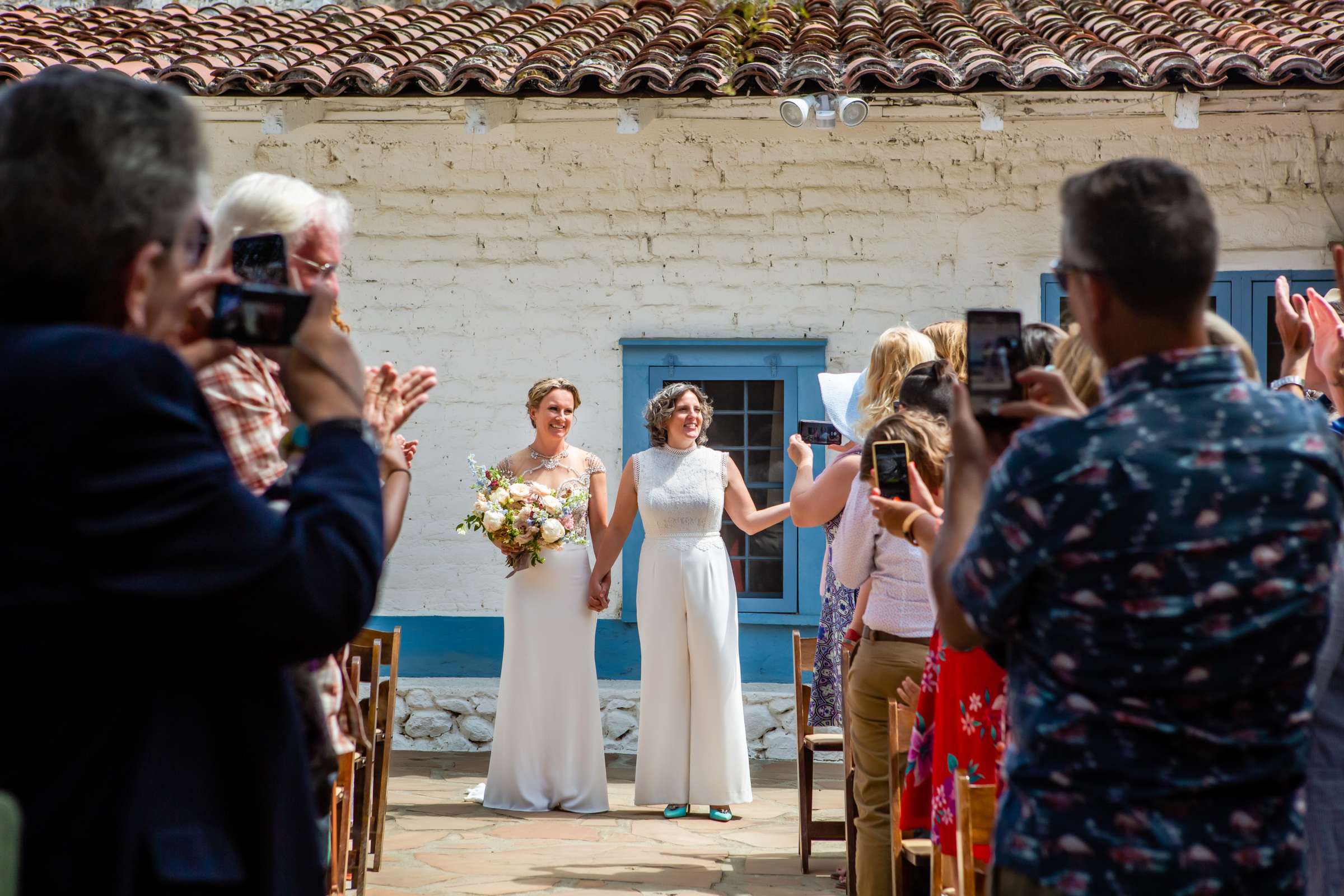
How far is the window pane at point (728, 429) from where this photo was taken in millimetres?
8070

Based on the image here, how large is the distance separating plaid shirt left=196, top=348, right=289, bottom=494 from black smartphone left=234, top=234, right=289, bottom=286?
17 centimetres

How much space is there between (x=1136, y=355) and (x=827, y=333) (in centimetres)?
621

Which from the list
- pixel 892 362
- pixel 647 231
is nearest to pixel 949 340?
pixel 892 362

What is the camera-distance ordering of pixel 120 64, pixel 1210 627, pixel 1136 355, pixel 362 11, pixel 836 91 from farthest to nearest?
pixel 362 11, pixel 120 64, pixel 836 91, pixel 1136 355, pixel 1210 627

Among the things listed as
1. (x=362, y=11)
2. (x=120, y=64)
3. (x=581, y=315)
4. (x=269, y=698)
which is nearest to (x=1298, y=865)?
(x=269, y=698)

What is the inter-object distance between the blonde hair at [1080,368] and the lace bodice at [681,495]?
4.39 metres

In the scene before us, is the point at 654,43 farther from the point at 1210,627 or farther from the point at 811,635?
the point at 1210,627

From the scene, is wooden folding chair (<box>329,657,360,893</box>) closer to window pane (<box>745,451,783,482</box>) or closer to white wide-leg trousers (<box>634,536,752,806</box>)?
white wide-leg trousers (<box>634,536,752,806</box>)

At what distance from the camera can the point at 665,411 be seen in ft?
22.6

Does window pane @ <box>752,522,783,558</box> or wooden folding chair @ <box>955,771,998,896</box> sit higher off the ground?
window pane @ <box>752,522,783,558</box>

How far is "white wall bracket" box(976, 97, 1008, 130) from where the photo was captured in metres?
7.19

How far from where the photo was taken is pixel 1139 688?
1.66m

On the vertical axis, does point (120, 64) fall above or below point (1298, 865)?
above

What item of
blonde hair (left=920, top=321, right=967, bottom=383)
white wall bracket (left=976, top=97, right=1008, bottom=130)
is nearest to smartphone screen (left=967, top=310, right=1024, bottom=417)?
blonde hair (left=920, top=321, right=967, bottom=383)
